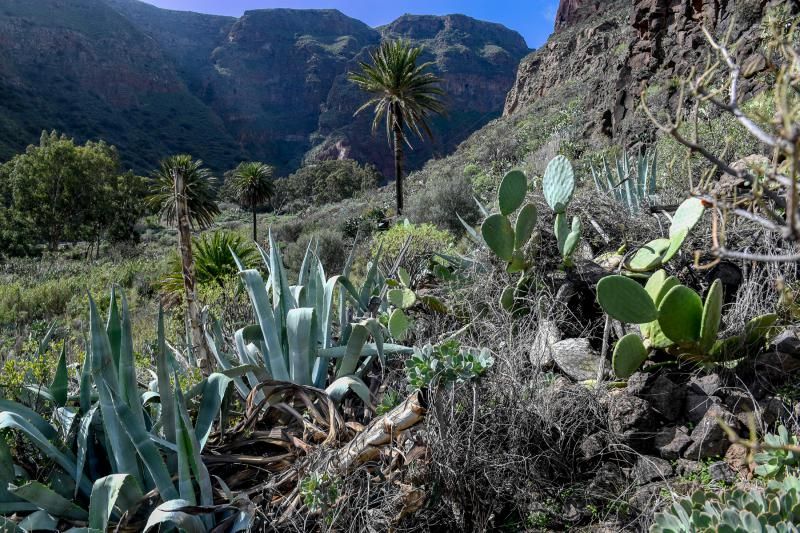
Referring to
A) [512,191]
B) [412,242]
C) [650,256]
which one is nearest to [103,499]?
[512,191]

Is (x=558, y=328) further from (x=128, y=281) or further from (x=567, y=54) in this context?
(x=567, y=54)

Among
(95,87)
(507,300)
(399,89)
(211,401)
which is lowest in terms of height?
(211,401)

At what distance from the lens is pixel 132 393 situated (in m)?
1.98

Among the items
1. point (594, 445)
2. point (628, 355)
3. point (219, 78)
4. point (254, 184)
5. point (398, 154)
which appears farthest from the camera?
point (219, 78)

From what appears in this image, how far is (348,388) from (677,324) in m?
1.51

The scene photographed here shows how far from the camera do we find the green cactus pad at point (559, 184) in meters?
3.19

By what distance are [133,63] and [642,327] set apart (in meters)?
102

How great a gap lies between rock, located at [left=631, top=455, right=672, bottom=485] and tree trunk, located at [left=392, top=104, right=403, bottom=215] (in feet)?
54.3

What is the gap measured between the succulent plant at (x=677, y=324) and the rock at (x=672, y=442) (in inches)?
10.7

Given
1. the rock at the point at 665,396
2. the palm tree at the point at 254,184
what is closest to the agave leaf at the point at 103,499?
the rock at the point at 665,396

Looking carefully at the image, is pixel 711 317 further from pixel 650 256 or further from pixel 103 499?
pixel 103 499

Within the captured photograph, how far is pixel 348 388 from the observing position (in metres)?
2.53

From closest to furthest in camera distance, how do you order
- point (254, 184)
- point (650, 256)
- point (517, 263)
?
point (650, 256)
point (517, 263)
point (254, 184)

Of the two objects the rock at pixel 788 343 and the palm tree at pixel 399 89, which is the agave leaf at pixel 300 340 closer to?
the rock at pixel 788 343
